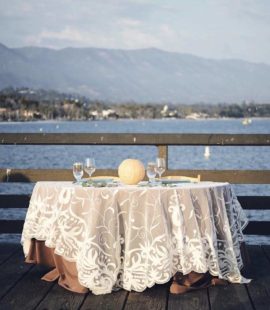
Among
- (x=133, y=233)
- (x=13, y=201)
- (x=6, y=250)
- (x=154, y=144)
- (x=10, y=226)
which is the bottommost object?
(x=6, y=250)

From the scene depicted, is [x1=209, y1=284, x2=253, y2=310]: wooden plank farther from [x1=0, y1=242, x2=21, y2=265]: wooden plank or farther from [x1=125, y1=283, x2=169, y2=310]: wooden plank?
[x1=0, y1=242, x2=21, y2=265]: wooden plank

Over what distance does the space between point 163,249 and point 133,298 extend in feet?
1.16

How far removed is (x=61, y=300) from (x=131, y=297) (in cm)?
43

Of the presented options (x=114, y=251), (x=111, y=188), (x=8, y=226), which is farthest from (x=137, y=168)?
(x=8, y=226)

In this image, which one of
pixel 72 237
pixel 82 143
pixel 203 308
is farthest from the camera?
pixel 82 143

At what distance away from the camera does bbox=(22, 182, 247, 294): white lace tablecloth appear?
4422mm

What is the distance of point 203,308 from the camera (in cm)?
423

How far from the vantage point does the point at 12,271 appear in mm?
5160

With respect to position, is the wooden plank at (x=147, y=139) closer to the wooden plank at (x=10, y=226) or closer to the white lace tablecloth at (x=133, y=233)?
the wooden plank at (x=10, y=226)

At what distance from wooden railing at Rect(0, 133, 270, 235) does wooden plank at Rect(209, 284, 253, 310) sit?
144cm

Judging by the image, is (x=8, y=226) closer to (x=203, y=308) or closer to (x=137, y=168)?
(x=137, y=168)

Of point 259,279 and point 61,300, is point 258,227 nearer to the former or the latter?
point 259,279

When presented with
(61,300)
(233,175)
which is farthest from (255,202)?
(61,300)

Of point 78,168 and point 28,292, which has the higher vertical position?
point 78,168
